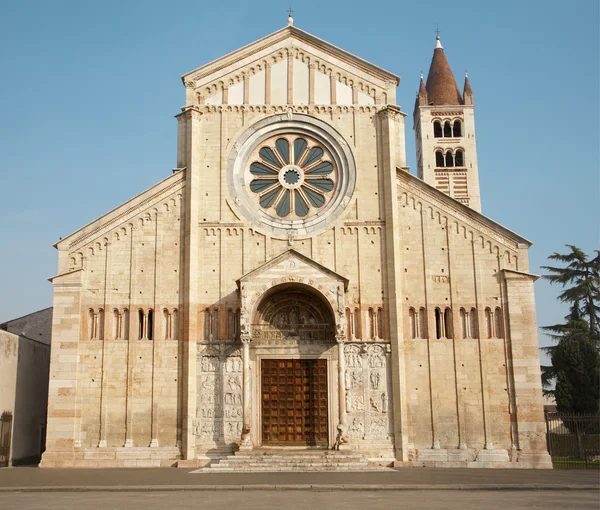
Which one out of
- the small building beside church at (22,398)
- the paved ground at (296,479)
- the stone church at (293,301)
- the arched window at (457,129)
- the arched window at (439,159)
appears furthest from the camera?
the arched window at (457,129)

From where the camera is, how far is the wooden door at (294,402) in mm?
24281

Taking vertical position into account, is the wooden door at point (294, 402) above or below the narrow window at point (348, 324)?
below

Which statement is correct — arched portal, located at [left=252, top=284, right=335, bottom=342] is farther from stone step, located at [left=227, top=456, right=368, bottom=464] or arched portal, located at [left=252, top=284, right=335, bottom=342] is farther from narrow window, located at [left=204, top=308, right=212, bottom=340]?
stone step, located at [left=227, top=456, right=368, bottom=464]

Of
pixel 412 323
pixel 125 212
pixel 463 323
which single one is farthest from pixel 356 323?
pixel 125 212

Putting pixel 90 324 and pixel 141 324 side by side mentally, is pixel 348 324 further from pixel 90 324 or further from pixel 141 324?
pixel 90 324

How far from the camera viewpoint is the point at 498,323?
24.7 meters

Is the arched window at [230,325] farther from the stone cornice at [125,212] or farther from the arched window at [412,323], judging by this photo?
the arched window at [412,323]

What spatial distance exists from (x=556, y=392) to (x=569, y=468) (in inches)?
335

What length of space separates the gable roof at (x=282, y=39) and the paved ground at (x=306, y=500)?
52.7ft

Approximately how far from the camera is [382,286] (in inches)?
990

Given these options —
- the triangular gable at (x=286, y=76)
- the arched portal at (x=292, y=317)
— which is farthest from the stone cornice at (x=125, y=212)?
the arched portal at (x=292, y=317)

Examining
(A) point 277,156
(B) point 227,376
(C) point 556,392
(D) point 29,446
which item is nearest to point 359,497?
(B) point 227,376

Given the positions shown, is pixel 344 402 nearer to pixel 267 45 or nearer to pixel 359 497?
pixel 359 497

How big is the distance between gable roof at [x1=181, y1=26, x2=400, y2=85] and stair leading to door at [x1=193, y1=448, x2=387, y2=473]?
535 inches
